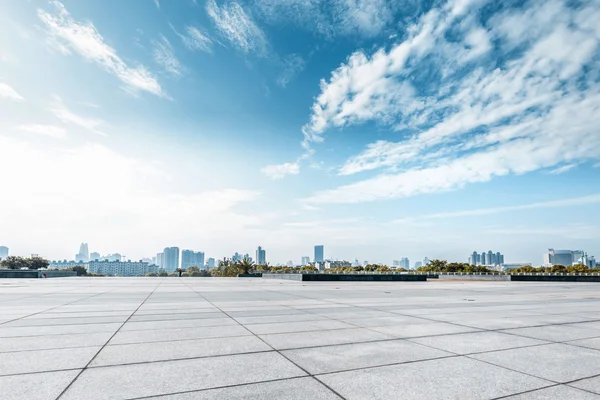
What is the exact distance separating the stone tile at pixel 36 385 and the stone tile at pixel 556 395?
543cm

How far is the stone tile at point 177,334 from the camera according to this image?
7242 mm

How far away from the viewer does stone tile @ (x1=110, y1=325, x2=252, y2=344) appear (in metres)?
7.24

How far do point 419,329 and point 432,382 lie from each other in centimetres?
403

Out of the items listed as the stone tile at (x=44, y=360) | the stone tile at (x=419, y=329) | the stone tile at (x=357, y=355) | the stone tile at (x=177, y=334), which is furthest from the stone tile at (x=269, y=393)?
the stone tile at (x=419, y=329)

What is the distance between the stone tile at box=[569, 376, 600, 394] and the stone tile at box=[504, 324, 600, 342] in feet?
9.54

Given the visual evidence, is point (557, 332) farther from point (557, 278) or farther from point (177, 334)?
point (557, 278)

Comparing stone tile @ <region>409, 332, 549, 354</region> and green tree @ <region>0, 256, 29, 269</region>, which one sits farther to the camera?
green tree @ <region>0, 256, 29, 269</region>

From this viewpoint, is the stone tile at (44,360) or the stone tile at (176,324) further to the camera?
the stone tile at (176,324)

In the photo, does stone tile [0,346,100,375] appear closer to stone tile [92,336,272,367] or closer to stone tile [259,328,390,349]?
stone tile [92,336,272,367]

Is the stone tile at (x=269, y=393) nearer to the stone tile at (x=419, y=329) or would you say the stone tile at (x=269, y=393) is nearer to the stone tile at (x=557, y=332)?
the stone tile at (x=419, y=329)

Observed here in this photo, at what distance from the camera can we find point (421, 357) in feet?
19.8

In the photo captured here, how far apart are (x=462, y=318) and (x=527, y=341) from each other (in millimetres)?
3232

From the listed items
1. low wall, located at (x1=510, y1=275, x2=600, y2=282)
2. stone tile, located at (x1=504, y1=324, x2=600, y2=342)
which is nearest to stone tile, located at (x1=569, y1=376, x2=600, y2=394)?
stone tile, located at (x1=504, y1=324, x2=600, y2=342)

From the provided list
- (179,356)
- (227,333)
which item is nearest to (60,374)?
(179,356)
